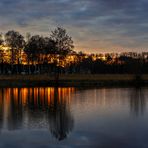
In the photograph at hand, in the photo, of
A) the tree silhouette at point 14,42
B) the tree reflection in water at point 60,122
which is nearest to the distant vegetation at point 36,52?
the tree silhouette at point 14,42

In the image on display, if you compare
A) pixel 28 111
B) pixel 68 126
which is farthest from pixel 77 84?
pixel 68 126

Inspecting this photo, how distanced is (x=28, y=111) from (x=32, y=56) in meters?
96.5

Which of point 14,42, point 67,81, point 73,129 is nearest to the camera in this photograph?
point 73,129

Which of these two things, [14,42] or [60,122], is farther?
[14,42]

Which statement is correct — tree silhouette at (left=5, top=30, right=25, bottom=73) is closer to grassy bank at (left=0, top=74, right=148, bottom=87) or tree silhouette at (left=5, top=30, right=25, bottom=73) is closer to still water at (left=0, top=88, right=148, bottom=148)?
grassy bank at (left=0, top=74, right=148, bottom=87)

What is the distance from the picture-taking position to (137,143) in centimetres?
2367

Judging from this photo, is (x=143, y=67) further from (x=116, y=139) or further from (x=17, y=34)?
(x=116, y=139)

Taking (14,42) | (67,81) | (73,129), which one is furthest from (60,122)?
(14,42)

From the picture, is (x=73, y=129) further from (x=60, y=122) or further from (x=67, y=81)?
(x=67, y=81)

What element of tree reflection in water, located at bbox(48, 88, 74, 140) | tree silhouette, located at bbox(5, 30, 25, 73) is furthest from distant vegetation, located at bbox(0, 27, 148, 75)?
tree reflection in water, located at bbox(48, 88, 74, 140)

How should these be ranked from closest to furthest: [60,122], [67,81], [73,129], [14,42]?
[73,129]
[60,122]
[67,81]
[14,42]

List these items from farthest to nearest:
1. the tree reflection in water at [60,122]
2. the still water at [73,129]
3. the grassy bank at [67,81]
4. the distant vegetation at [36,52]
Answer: the distant vegetation at [36,52] < the grassy bank at [67,81] < the tree reflection in water at [60,122] < the still water at [73,129]

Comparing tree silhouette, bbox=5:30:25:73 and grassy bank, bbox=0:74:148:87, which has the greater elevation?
tree silhouette, bbox=5:30:25:73

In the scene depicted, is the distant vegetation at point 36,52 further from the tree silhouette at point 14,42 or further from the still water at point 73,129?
the still water at point 73,129
